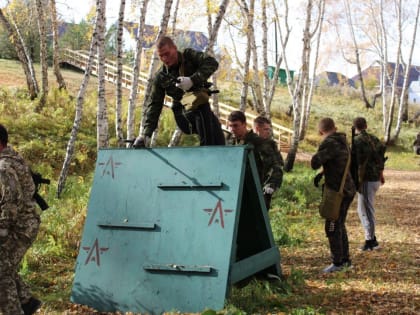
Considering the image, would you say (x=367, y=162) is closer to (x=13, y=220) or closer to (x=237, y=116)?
(x=237, y=116)

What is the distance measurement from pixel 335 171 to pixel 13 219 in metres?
3.95

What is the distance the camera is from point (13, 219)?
453 centimetres

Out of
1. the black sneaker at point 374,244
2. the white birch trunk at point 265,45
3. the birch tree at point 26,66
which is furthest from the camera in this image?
the birch tree at point 26,66

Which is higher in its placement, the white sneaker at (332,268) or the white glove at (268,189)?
the white glove at (268,189)

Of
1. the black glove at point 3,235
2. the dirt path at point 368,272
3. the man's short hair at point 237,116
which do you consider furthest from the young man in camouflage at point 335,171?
the black glove at point 3,235

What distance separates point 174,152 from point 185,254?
40.3 inches

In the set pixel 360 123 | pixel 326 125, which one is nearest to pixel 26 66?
pixel 360 123

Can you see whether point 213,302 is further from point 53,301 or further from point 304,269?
point 304,269

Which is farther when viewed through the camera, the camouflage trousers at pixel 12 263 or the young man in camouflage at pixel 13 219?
the camouflage trousers at pixel 12 263

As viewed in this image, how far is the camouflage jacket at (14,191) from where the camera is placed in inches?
174

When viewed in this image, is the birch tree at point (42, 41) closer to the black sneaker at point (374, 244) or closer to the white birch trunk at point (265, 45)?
the white birch trunk at point (265, 45)

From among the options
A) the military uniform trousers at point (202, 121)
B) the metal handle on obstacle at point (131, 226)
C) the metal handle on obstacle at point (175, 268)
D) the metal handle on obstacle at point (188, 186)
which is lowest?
the metal handle on obstacle at point (175, 268)

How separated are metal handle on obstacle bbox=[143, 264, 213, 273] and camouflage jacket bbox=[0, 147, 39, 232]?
1.19 metres

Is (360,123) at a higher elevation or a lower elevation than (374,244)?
higher
